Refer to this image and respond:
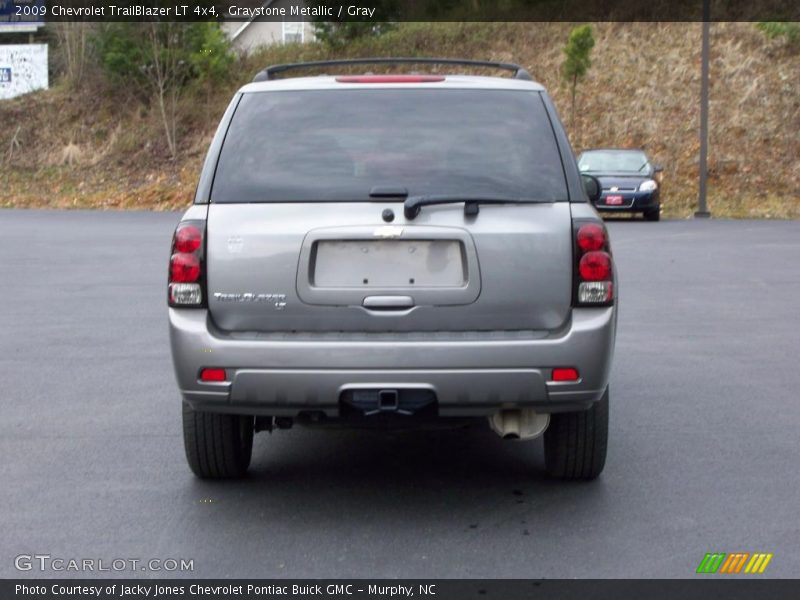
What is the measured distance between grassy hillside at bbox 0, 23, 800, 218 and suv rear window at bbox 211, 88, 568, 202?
2644 cm

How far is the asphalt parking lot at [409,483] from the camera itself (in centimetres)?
502

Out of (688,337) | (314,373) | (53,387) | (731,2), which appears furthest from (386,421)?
(731,2)

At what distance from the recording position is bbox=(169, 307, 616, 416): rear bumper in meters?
5.21

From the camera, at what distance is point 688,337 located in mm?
11031

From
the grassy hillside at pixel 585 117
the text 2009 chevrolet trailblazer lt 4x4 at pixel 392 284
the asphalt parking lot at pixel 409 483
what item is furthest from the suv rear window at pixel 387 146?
the grassy hillside at pixel 585 117

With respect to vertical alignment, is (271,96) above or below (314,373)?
above

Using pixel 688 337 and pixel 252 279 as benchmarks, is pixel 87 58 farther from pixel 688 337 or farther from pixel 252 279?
pixel 252 279

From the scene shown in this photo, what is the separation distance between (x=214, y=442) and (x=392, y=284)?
1263 mm

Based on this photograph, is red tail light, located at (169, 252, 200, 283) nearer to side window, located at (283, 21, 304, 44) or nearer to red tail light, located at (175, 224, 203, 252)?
red tail light, located at (175, 224, 203, 252)

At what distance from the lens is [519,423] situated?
5.65 meters

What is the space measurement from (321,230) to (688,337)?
20.8 feet

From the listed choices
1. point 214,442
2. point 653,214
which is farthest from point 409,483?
point 653,214

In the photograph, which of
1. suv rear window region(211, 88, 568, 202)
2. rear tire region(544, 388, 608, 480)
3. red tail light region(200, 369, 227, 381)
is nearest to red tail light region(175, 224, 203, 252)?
suv rear window region(211, 88, 568, 202)

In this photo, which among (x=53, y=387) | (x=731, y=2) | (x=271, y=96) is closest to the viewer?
(x=271, y=96)
